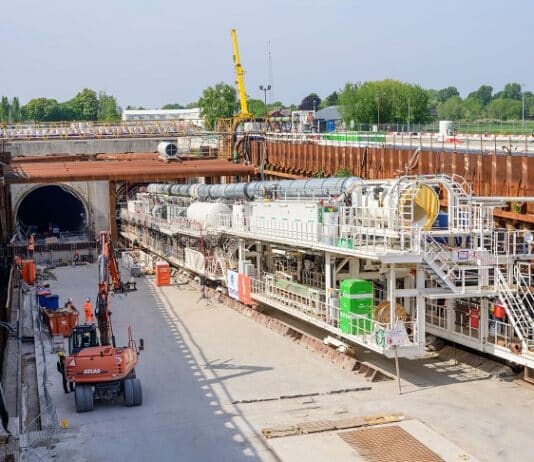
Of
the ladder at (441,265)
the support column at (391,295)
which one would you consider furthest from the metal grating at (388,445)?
the ladder at (441,265)

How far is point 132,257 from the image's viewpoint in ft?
146

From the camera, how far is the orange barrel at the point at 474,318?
837 inches

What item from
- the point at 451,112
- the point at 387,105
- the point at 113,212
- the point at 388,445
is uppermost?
the point at 387,105

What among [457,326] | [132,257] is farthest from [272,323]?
[132,257]

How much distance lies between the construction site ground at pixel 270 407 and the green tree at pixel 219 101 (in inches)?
3516

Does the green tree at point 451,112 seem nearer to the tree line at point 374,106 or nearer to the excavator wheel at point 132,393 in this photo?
the tree line at point 374,106

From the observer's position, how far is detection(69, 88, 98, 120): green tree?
17588cm

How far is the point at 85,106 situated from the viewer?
579 ft

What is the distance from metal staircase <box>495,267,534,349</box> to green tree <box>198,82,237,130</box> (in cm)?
9324

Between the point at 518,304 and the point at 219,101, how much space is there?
9727 centimetres

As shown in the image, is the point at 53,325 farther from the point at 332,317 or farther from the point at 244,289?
the point at 332,317

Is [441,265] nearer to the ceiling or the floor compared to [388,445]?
nearer to the ceiling

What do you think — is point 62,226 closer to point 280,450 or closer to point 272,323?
point 272,323

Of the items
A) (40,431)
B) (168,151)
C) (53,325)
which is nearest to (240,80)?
(168,151)
